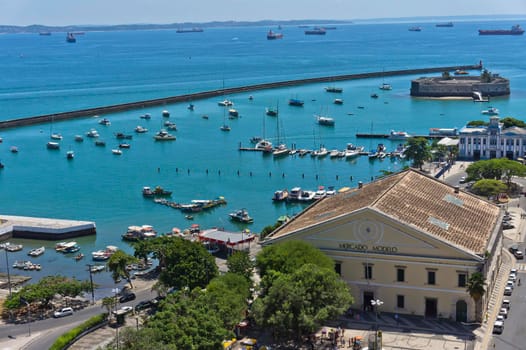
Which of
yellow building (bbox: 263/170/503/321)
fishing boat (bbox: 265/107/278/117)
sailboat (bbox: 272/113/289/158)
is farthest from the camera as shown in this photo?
fishing boat (bbox: 265/107/278/117)

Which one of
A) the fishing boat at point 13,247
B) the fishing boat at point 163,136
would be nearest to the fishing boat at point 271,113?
the fishing boat at point 163,136

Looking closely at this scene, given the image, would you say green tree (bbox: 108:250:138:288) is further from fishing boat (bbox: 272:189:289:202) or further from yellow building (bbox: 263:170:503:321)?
fishing boat (bbox: 272:189:289:202)

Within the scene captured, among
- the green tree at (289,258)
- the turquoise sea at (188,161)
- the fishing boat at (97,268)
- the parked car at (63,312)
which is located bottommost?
the turquoise sea at (188,161)

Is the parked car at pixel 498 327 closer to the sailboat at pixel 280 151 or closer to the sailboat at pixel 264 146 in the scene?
the sailboat at pixel 280 151

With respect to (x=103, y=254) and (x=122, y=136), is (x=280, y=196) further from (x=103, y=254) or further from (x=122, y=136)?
(x=122, y=136)

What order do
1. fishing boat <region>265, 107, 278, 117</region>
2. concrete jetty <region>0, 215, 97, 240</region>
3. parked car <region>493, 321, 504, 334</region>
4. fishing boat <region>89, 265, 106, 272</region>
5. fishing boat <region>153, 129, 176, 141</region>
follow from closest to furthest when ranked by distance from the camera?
1. parked car <region>493, 321, 504, 334</region>
2. fishing boat <region>89, 265, 106, 272</region>
3. concrete jetty <region>0, 215, 97, 240</region>
4. fishing boat <region>153, 129, 176, 141</region>
5. fishing boat <region>265, 107, 278, 117</region>

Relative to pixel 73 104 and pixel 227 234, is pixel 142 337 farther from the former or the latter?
pixel 73 104

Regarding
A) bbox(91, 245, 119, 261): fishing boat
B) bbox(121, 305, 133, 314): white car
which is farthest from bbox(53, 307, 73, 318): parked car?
bbox(91, 245, 119, 261): fishing boat

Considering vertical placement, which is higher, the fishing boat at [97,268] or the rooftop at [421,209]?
the rooftop at [421,209]
